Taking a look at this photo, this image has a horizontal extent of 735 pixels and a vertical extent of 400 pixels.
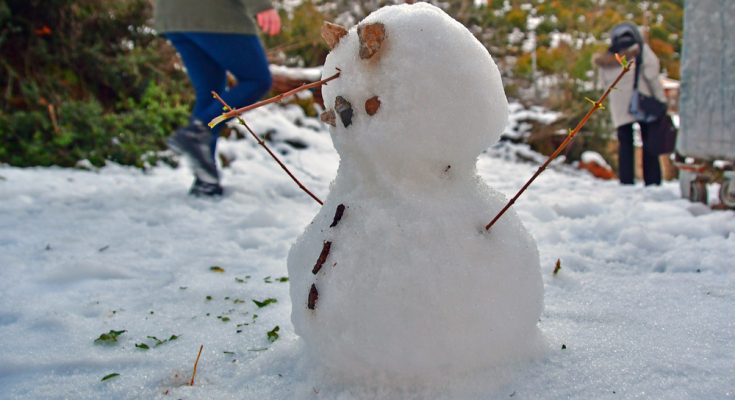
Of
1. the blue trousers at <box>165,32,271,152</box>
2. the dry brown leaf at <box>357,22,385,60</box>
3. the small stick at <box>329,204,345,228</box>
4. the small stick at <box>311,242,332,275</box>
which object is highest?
the dry brown leaf at <box>357,22,385,60</box>

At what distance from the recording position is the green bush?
355cm

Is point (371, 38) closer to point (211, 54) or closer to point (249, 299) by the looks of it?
point (249, 299)

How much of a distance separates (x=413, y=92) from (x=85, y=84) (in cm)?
422

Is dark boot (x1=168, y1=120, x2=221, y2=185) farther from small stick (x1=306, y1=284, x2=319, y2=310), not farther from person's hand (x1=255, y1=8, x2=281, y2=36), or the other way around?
small stick (x1=306, y1=284, x2=319, y2=310)

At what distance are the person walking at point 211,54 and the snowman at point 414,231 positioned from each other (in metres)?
1.78

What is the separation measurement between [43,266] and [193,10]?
143 cm

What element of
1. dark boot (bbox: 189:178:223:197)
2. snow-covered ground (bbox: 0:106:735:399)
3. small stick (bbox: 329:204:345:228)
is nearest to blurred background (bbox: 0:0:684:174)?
snow-covered ground (bbox: 0:106:735:399)

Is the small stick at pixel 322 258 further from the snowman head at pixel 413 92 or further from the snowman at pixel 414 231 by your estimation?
the snowman head at pixel 413 92

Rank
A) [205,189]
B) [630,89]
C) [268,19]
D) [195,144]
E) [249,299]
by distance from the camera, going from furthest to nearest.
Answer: [630,89], [205,189], [195,144], [268,19], [249,299]

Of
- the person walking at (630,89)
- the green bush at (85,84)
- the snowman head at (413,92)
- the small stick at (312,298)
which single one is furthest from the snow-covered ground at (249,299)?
the person walking at (630,89)

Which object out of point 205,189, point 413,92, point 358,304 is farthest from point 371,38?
point 205,189

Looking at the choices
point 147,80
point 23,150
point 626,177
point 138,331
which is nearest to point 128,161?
point 23,150

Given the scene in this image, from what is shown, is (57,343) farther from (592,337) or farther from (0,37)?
(0,37)

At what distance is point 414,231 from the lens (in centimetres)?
95
